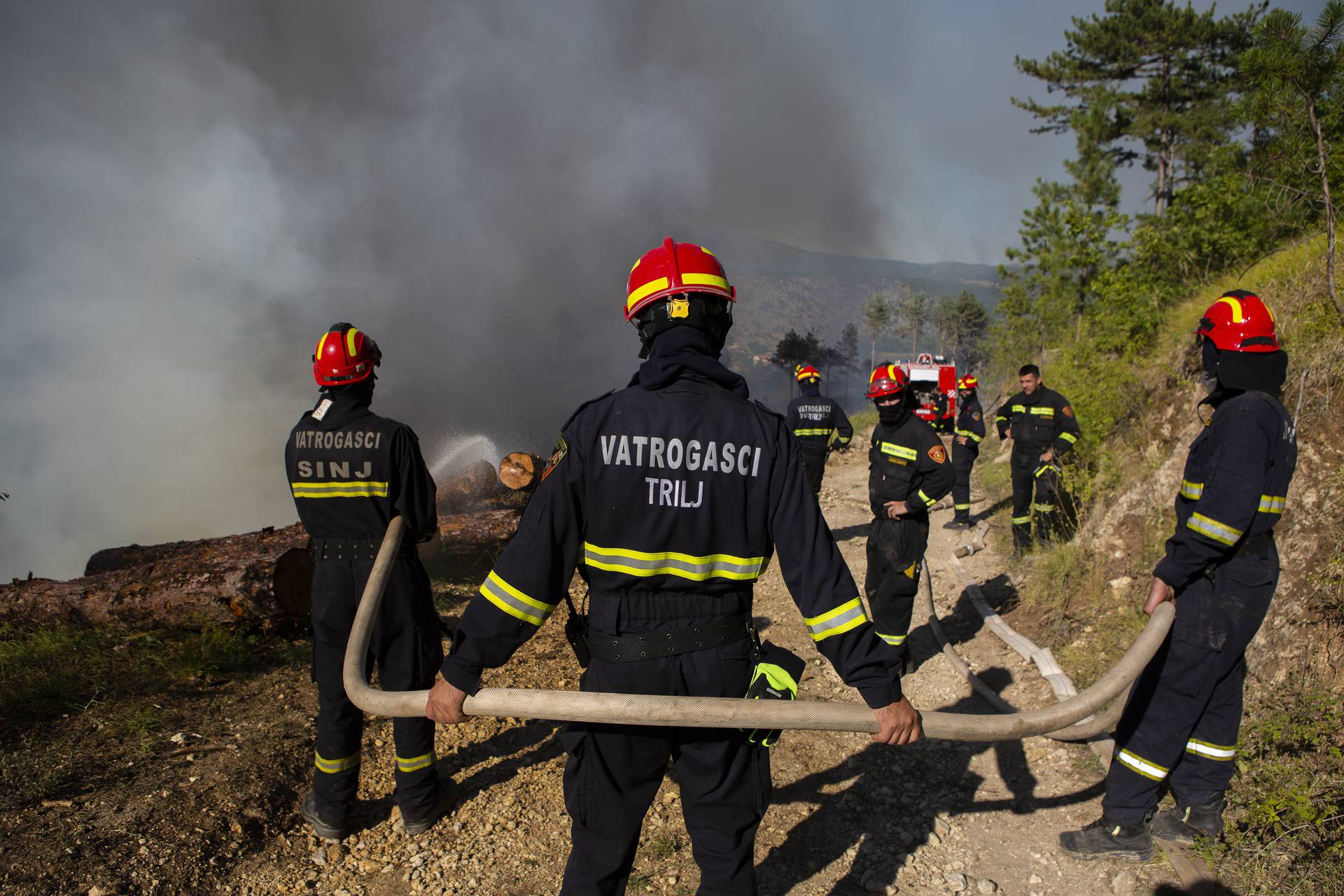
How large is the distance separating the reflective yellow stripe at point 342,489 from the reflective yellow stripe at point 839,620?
209 centimetres

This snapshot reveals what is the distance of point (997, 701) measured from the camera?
168 inches

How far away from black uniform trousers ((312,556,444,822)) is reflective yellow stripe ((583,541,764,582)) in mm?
1540

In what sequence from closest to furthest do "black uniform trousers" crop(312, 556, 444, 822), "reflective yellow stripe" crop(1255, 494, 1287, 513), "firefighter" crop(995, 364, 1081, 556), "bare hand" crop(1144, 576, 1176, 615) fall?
"reflective yellow stripe" crop(1255, 494, 1287, 513) → "bare hand" crop(1144, 576, 1176, 615) → "black uniform trousers" crop(312, 556, 444, 822) → "firefighter" crop(995, 364, 1081, 556)

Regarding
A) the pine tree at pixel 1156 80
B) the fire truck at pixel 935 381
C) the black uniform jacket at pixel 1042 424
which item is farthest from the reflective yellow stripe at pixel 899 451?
the pine tree at pixel 1156 80

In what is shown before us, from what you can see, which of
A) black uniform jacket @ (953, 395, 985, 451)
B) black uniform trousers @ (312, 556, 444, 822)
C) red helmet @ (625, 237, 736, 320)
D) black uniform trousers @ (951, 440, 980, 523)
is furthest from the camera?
black uniform jacket @ (953, 395, 985, 451)

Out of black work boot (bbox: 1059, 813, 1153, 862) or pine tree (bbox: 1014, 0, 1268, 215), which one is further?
pine tree (bbox: 1014, 0, 1268, 215)

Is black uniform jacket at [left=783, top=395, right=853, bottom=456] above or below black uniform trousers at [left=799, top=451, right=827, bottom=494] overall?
above

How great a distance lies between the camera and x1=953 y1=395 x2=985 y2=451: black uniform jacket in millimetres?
9758

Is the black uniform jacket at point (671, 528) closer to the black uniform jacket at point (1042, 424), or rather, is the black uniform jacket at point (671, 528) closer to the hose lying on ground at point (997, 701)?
the hose lying on ground at point (997, 701)

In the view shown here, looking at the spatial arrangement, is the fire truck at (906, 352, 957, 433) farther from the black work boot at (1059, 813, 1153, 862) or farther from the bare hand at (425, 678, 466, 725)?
the bare hand at (425, 678, 466, 725)

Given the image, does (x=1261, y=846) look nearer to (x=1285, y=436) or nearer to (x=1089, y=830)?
(x=1089, y=830)

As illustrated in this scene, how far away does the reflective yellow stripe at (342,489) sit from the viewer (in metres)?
3.21

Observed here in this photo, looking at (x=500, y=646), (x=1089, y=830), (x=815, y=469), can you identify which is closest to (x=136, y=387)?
(x=815, y=469)

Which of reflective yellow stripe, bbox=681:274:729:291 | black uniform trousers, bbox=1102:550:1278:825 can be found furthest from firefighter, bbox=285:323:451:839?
black uniform trousers, bbox=1102:550:1278:825
